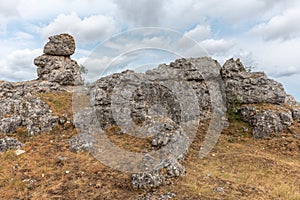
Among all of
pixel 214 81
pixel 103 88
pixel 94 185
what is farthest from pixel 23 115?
pixel 214 81

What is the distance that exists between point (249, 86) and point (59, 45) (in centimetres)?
2846

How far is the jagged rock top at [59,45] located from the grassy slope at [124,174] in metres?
17.0

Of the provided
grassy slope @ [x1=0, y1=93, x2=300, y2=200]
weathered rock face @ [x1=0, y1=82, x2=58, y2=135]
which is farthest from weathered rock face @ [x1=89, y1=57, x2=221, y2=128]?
weathered rock face @ [x1=0, y1=82, x2=58, y2=135]

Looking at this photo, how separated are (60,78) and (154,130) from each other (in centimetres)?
1935

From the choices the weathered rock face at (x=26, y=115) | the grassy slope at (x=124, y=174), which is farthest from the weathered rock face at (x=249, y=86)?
the weathered rock face at (x=26, y=115)

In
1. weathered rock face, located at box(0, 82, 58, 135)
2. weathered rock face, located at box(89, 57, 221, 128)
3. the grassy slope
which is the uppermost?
weathered rock face, located at box(89, 57, 221, 128)

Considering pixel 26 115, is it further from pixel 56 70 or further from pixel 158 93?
pixel 158 93

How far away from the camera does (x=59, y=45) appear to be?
34906mm

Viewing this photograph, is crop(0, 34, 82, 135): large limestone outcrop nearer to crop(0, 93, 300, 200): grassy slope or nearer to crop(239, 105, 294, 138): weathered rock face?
crop(0, 93, 300, 200): grassy slope

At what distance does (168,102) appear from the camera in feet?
94.2

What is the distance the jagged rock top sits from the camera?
34.8 metres

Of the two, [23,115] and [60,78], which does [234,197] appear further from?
[60,78]

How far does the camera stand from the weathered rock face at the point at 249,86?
2883cm

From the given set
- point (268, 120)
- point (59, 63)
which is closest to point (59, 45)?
point (59, 63)
